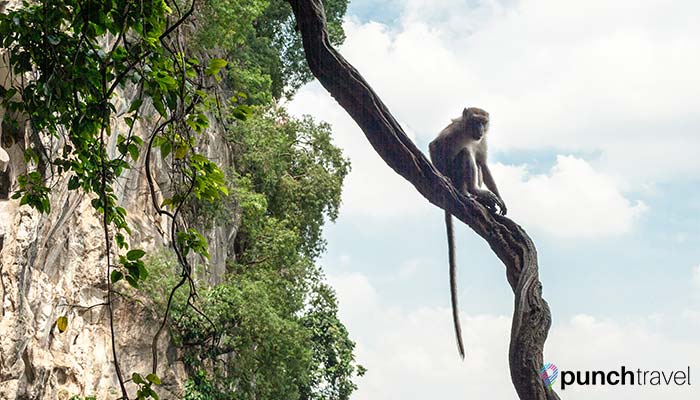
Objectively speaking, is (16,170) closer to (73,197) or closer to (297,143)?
(73,197)

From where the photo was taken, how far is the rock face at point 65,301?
5.72 metres

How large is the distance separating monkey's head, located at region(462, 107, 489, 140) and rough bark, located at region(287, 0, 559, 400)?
2366mm

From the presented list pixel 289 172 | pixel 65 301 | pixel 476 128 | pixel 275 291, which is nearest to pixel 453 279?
pixel 476 128

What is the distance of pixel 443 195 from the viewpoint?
5.41ft

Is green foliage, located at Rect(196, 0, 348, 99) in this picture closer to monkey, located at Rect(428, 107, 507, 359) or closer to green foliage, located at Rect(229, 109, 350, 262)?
green foliage, located at Rect(229, 109, 350, 262)

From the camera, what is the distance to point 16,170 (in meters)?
5.70

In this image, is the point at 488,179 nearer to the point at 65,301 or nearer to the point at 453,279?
the point at 453,279

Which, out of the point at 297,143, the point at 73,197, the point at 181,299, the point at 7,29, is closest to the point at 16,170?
the point at 73,197

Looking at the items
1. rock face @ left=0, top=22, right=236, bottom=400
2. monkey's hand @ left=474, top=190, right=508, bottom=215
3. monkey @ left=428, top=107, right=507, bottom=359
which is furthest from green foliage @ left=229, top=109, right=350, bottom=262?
monkey's hand @ left=474, top=190, right=508, bottom=215

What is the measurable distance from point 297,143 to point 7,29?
30.4ft

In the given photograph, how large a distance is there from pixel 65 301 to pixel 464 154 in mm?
4187

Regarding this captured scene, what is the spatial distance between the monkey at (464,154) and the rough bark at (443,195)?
68.3 inches

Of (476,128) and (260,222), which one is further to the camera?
(260,222)

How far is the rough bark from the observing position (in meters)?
1.45
